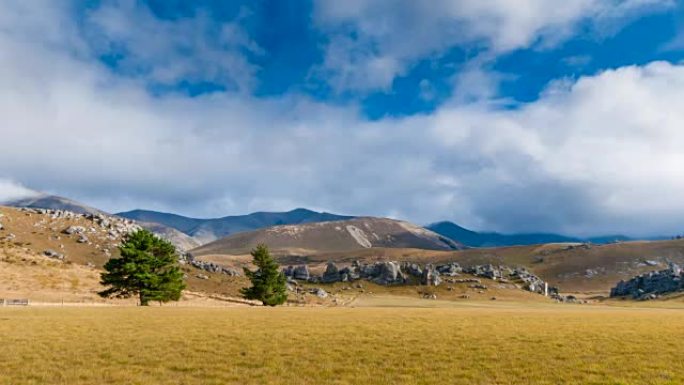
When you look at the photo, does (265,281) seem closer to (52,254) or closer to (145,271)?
(145,271)

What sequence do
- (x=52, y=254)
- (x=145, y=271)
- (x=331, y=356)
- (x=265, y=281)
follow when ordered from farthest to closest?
(x=52, y=254) → (x=265, y=281) → (x=145, y=271) → (x=331, y=356)

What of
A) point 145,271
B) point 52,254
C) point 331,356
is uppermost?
point 52,254

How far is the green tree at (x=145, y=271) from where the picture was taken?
91875 millimetres

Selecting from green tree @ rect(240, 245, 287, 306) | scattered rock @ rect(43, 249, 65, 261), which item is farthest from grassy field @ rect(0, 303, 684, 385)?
scattered rock @ rect(43, 249, 65, 261)

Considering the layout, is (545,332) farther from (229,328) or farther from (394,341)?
(229,328)

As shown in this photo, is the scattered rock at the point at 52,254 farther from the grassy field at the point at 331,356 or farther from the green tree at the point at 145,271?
the grassy field at the point at 331,356

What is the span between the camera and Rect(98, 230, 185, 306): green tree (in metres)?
91.9

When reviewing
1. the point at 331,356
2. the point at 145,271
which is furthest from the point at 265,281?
the point at 331,356

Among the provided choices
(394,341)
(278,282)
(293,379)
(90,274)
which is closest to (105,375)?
(293,379)

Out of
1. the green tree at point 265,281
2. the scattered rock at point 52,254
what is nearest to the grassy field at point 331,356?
the green tree at point 265,281

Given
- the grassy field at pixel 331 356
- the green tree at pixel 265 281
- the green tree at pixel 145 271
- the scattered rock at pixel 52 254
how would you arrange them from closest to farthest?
the grassy field at pixel 331 356 → the green tree at pixel 145 271 → the green tree at pixel 265 281 → the scattered rock at pixel 52 254

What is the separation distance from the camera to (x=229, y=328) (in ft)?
143

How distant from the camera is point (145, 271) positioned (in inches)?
3627

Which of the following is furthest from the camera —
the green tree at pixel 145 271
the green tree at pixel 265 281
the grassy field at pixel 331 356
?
the green tree at pixel 265 281
